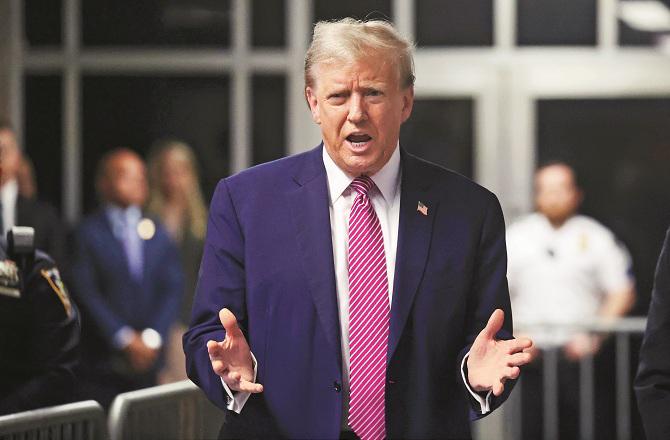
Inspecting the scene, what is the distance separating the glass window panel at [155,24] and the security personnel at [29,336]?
624 centimetres

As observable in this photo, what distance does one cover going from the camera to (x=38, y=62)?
1061 centimetres

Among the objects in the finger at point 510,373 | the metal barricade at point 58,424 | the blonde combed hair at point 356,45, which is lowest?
the metal barricade at point 58,424

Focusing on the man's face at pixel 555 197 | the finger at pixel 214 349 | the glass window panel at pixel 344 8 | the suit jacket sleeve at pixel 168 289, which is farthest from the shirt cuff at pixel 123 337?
the finger at pixel 214 349

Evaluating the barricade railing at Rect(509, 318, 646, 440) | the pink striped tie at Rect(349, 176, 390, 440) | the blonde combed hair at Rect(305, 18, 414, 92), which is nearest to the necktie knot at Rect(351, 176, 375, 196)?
the pink striped tie at Rect(349, 176, 390, 440)

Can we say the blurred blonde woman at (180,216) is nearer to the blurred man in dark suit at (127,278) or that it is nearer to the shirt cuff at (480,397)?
the blurred man in dark suit at (127,278)

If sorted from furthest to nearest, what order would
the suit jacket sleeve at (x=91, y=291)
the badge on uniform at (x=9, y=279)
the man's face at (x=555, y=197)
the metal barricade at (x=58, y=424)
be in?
1. the man's face at (x=555, y=197)
2. the suit jacket sleeve at (x=91, y=291)
3. the badge on uniform at (x=9, y=279)
4. the metal barricade at (x=58, y=424)

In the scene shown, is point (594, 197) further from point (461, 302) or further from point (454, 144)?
point (461, 302)

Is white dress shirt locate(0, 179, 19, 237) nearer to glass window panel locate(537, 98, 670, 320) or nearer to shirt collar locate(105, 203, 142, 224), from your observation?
shirt collar locate(105, 203, 142, 224)

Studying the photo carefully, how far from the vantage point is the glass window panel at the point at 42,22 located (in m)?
10.6

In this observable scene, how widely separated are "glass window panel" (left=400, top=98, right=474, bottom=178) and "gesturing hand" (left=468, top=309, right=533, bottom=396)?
21.7 ft

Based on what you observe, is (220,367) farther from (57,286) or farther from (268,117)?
(268,117)

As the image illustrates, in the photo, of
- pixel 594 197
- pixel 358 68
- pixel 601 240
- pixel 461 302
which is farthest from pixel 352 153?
pixel 594 197

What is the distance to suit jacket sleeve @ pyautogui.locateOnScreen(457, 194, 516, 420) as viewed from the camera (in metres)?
3.86

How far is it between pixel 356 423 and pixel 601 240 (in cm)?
540
